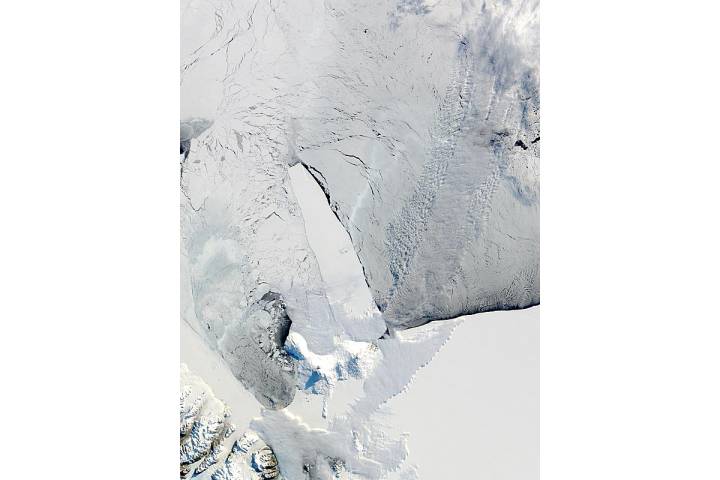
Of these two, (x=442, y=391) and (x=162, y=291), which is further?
(x=162, y=291)

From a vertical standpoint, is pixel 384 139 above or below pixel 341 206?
above

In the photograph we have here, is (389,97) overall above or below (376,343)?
above
